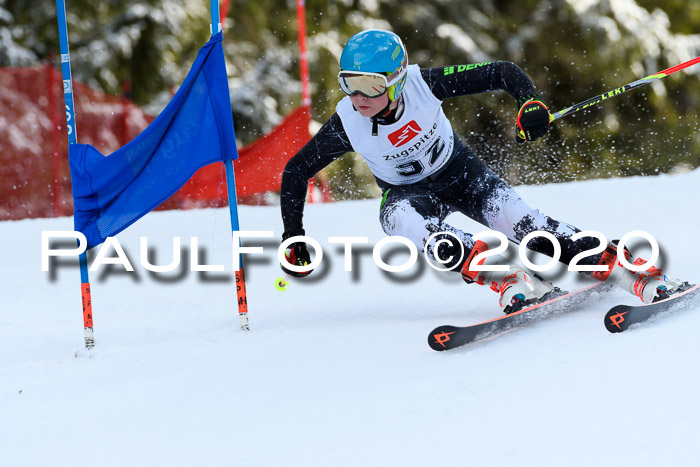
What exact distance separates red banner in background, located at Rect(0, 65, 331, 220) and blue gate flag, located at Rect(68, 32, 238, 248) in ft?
10.9

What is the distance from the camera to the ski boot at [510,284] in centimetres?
362

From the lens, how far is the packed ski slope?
2.43 metres

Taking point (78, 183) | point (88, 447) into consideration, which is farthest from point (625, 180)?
point (88, 447)

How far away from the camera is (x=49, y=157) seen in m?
8.09

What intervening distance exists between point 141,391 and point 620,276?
218cm

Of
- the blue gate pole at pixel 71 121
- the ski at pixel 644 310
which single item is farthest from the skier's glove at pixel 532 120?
the blue gate pole at pixel 71 121

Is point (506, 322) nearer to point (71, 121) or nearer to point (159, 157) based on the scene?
point (159, 157)

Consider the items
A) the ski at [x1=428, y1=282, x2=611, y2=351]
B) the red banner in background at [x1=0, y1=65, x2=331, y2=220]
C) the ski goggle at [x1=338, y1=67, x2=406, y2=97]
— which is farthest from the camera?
the red banner in background at [x1=0, y1=65, x2=331, y2=220]

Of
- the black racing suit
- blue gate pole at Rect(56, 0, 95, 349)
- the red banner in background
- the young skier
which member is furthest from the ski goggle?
the red banner in background

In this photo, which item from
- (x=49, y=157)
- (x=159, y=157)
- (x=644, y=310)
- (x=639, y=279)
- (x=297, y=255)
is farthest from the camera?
(x=49, y=157)

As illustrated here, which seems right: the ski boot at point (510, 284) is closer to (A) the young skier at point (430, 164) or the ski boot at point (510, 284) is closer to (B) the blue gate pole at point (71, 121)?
(A) the young skier at point (430, 164)

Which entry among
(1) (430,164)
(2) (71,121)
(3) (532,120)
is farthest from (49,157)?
(3) (532,120)

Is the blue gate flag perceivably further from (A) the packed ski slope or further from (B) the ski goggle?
(B) the ski goggle

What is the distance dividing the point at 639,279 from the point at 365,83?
4.94ft
